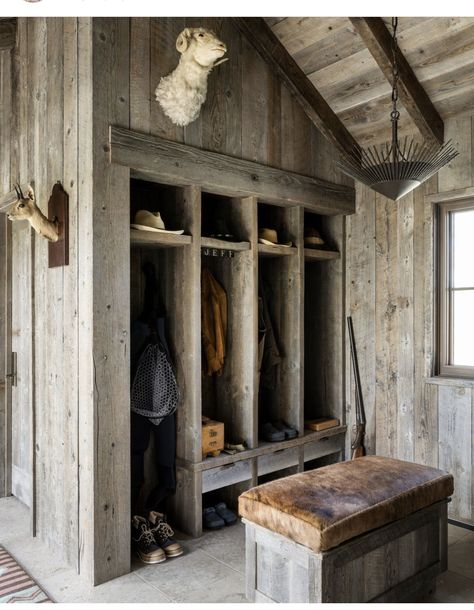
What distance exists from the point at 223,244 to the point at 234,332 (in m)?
0.64

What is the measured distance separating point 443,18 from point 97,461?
3065 millimetres

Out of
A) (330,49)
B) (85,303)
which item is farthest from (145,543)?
(330,49)

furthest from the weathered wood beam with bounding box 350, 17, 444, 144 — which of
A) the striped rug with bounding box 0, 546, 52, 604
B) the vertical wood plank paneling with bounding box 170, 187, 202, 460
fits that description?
the striped rug with bounding box 0, 546, 52, 604

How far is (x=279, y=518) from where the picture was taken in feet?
7.41

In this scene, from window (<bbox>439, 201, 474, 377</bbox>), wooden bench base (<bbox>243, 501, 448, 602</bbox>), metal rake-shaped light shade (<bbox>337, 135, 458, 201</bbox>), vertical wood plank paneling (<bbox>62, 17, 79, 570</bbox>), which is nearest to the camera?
wooden bench base (<bbox>243, 501, 448, 602</bbox>)

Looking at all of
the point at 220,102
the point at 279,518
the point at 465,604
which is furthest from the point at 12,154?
the point at 465,604

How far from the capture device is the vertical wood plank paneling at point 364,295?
13.1ft

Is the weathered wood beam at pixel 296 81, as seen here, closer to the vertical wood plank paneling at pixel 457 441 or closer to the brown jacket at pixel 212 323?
the brown jacket at pixel 212 323

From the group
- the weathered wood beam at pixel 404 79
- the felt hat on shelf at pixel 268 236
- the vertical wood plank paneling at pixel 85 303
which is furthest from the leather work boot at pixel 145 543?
the weathered wood beam at pixel 404 79

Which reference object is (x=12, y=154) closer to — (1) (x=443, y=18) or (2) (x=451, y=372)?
(1) (x=443, y=18)

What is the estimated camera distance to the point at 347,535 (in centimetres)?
217

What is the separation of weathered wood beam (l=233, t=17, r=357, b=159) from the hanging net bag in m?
2.03

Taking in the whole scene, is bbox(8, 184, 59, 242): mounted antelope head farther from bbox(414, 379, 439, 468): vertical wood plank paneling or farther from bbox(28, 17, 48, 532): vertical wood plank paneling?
bbox(414, 379, 439, 468): vertical wood plank paneling

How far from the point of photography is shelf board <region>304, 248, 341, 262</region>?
3.94 meters
